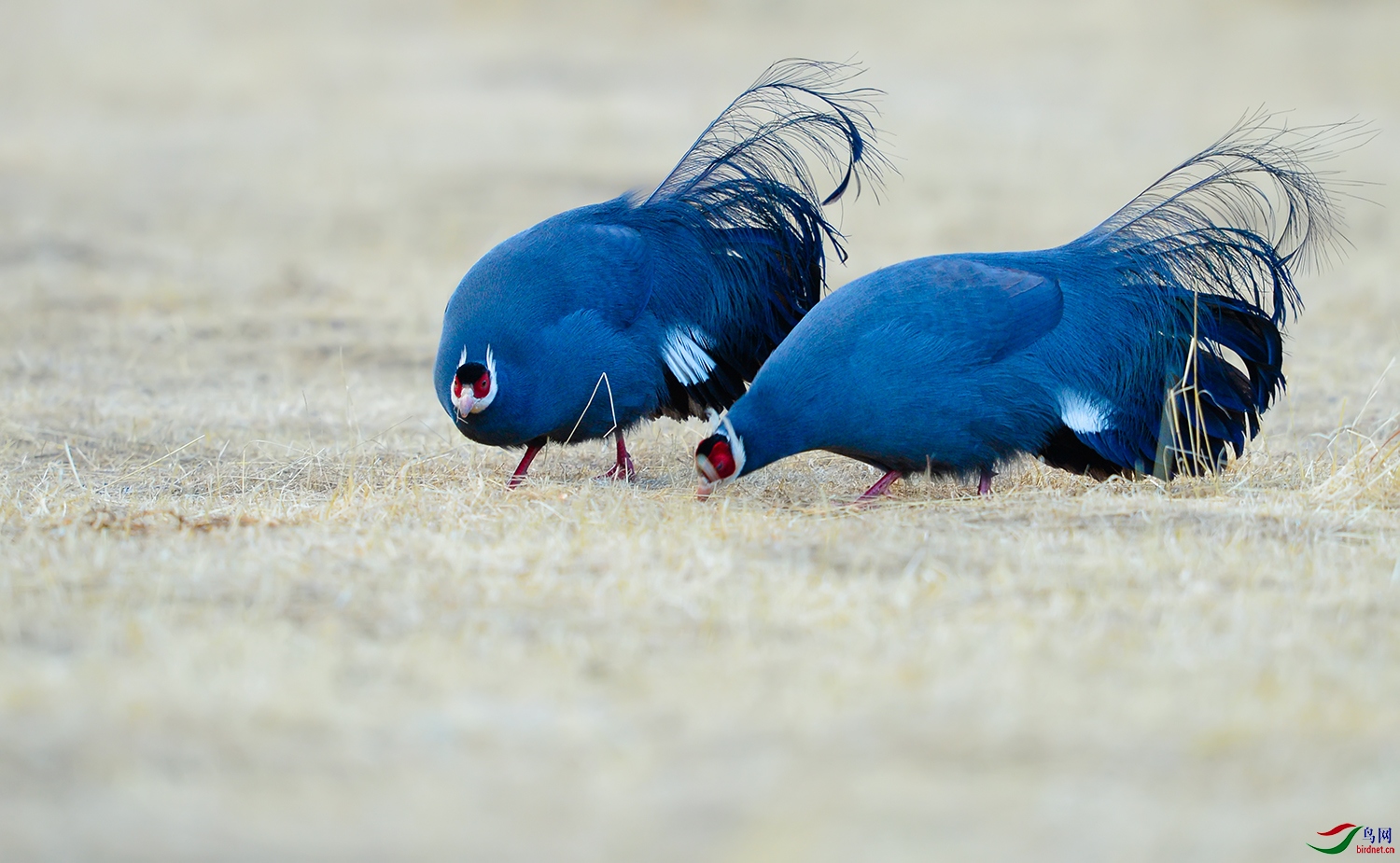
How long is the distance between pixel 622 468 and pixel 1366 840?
3.67m

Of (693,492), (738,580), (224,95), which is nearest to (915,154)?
(224,95)

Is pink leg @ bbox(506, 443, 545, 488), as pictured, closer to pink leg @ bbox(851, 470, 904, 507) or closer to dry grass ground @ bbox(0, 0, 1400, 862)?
dry grass ground @ bbox(0, 0, 1400, 862)

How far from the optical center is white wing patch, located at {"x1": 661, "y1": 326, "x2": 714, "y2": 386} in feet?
18.1

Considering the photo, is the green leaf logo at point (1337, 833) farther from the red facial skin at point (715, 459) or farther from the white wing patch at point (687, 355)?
the white wing patch at point (687, 355)

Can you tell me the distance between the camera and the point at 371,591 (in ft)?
11.4

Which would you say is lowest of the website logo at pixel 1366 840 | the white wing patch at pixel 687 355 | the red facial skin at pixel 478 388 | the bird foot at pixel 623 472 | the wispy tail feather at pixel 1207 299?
the bird foot at pixel 623 472

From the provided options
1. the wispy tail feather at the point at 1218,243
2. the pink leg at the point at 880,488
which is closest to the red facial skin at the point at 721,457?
the pink leg at the point at 880,488

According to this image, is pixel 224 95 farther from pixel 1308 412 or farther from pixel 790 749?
pixel 790 749

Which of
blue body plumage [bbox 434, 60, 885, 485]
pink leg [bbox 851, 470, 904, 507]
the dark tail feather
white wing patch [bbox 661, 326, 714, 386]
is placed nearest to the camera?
pink leg [bbox 851, 470, 904, 507]

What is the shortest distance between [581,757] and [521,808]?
0.18 m

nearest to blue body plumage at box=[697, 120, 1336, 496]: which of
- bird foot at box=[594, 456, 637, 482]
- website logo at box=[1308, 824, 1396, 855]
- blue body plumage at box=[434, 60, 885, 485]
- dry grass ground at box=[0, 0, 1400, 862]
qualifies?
dry grass ground at box=[0, 0, 1400, 862]

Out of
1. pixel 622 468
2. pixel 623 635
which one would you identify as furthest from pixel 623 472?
pixel 623 635

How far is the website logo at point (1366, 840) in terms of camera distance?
2410 mm

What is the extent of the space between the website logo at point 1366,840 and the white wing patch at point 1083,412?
2.51 meters
